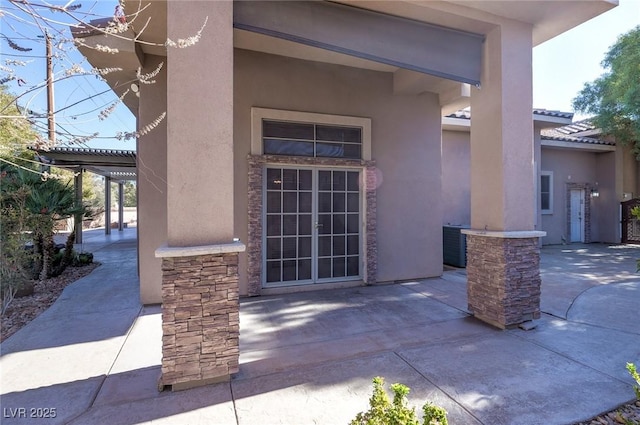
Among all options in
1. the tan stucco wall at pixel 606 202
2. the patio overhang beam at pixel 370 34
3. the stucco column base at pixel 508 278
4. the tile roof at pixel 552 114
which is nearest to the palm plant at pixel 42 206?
the patio overhang beam at pixel 370 34

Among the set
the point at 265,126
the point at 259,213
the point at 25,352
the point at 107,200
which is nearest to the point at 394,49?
the point at 265,126

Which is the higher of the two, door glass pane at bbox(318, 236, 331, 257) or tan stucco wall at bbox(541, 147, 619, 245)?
tan stucco wall at bbox(541, 147, 619, 245)

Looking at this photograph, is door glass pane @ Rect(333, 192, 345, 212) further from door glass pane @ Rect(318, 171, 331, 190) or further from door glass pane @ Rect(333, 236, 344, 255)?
door glass pane @ Rect(333, 236, 344, 255)

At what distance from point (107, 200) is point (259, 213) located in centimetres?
1489

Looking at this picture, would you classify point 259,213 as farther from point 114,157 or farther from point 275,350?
point 114,157

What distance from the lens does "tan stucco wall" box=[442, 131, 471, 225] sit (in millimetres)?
9945

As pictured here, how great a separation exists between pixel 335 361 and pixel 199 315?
1.51m

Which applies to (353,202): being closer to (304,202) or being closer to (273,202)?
(304,202)

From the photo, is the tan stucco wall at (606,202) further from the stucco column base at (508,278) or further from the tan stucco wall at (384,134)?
the stucco column base at (508,278)

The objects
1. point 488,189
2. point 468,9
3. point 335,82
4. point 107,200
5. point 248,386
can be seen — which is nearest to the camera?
point 248,386

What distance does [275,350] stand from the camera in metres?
3.70

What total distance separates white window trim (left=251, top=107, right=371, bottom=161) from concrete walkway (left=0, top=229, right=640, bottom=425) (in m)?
2.83

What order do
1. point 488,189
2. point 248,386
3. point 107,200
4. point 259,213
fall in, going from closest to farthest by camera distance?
1. point 248,386
2. point 488,189
3. point 259,213
4. point 107,200

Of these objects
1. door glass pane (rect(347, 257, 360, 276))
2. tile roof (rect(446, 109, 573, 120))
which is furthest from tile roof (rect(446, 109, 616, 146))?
door glass pane (rect(347, 257, 360, 276))
